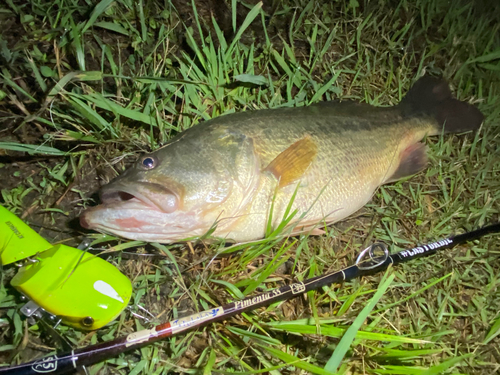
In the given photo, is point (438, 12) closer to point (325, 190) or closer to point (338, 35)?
point (338, 35)

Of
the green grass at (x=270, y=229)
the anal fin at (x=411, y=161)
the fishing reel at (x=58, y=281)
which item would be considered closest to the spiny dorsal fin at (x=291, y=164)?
the green grass at (x=270, y=229)

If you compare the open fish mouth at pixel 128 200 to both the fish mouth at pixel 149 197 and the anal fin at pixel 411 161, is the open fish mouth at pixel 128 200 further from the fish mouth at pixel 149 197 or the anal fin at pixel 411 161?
the anal fin at pixel 411 161

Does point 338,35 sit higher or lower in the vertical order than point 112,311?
higher

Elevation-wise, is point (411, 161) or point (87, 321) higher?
point (411, 161)

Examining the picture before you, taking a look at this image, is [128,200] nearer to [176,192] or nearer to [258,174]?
[176,192]

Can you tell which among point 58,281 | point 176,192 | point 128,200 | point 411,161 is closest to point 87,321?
point 58,281

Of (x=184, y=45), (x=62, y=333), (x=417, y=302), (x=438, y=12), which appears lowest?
(x=417, y=302)

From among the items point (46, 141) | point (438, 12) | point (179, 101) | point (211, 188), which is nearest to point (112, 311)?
point (211, 188)
